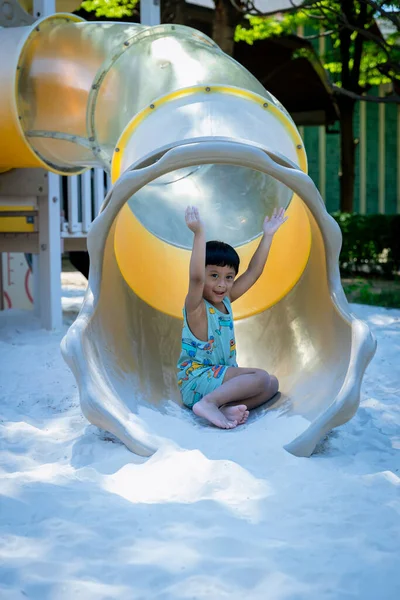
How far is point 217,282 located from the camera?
3420mm

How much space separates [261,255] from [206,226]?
2.09 ft

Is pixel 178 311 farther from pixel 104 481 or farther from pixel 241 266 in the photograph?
pixel 104 481

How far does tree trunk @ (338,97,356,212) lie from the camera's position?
1205 centimetres

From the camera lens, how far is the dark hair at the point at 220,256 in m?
3.40

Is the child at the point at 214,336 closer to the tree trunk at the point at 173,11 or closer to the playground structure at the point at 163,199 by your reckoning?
the playground structure at the point at 163,199

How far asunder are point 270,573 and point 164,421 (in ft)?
4.34

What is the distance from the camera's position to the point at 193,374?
11.0ft

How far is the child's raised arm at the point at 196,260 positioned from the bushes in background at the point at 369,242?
25.2ft

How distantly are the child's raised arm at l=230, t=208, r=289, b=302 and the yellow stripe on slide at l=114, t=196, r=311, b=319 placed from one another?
38 cm

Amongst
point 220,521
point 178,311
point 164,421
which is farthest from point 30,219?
point 220,521

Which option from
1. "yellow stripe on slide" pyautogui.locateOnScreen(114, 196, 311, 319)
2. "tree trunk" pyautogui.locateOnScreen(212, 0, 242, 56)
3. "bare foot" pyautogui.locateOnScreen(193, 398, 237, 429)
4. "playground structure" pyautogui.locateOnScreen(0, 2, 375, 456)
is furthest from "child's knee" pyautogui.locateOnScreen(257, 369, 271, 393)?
"tree trunk" pyautogui.locateOnScreen(212, 0, 242, 56)

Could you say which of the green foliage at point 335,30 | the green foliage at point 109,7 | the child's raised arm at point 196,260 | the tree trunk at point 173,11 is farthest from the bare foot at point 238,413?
the green foliage at point 109,7

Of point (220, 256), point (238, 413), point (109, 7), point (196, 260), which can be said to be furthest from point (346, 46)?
point (238, 413)

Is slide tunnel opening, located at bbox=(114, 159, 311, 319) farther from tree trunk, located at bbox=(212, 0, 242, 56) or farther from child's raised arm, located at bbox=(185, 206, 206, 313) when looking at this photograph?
tree trunk, located at bbox=(212, 0, 242, 56)
